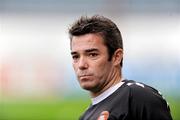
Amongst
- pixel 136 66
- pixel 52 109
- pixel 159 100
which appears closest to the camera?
pixel 159 100

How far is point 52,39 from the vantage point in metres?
5.38

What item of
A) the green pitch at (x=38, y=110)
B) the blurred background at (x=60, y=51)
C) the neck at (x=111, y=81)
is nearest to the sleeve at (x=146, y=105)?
the neck at (x=111, y=81)

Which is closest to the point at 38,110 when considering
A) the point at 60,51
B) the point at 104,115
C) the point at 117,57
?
the point at 60,51

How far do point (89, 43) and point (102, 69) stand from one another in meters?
0.10

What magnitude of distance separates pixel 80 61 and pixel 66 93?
10.6 ft

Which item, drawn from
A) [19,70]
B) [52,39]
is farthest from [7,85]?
[52,39]

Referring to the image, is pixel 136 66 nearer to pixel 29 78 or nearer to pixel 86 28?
pixel 29 78

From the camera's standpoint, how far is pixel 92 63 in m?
1.89

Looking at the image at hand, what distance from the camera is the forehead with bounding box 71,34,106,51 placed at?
1.90 m

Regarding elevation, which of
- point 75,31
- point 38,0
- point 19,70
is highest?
Answer: point 38,0

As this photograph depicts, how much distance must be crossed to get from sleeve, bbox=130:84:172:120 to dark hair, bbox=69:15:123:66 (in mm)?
195

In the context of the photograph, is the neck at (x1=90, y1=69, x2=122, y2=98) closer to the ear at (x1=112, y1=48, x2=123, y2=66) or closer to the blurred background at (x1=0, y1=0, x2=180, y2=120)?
the ear at (x1=112, y1=48, x2=123, y2=66)

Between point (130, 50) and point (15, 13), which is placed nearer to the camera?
point (130, 50)

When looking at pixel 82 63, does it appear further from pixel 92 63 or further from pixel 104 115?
pixel 104 115
